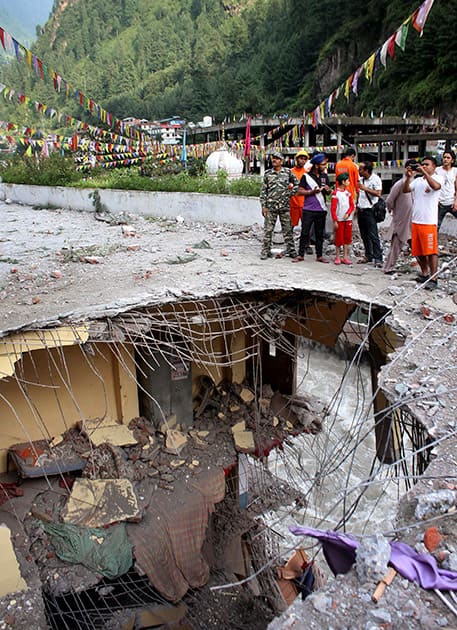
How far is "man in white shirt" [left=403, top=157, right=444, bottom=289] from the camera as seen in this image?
6102mm

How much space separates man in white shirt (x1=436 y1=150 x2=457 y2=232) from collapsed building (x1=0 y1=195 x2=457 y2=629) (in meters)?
1.00

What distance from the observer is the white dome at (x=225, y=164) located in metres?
14.6

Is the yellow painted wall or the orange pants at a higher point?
the orange pants

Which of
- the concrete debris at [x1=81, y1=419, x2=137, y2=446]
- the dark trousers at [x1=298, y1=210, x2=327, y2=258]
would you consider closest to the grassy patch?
the dark trousers at [x1=298, y1=210, x2=327, y2=258]

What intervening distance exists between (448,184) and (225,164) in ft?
26.8

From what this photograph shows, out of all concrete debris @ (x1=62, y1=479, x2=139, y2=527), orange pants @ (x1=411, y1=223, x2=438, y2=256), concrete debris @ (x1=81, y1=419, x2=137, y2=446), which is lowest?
concrete debris @ (x1=62, y1=479, x2=139, y2=527)

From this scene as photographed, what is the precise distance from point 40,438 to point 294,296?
3.89 m

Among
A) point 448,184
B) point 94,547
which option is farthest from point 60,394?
point 448,184

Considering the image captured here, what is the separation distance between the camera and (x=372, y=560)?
9.05 feet

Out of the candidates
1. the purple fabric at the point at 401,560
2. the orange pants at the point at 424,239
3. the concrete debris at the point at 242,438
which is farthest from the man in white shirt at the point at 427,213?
the purple fabric at the point at 401,560

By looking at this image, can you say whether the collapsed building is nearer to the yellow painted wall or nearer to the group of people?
the yellow painted wall

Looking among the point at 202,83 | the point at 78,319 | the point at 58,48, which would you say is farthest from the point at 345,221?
the point at 58,48

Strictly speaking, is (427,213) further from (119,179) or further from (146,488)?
(119,179)

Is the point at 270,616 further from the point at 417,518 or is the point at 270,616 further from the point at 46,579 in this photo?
the point at 417,518
